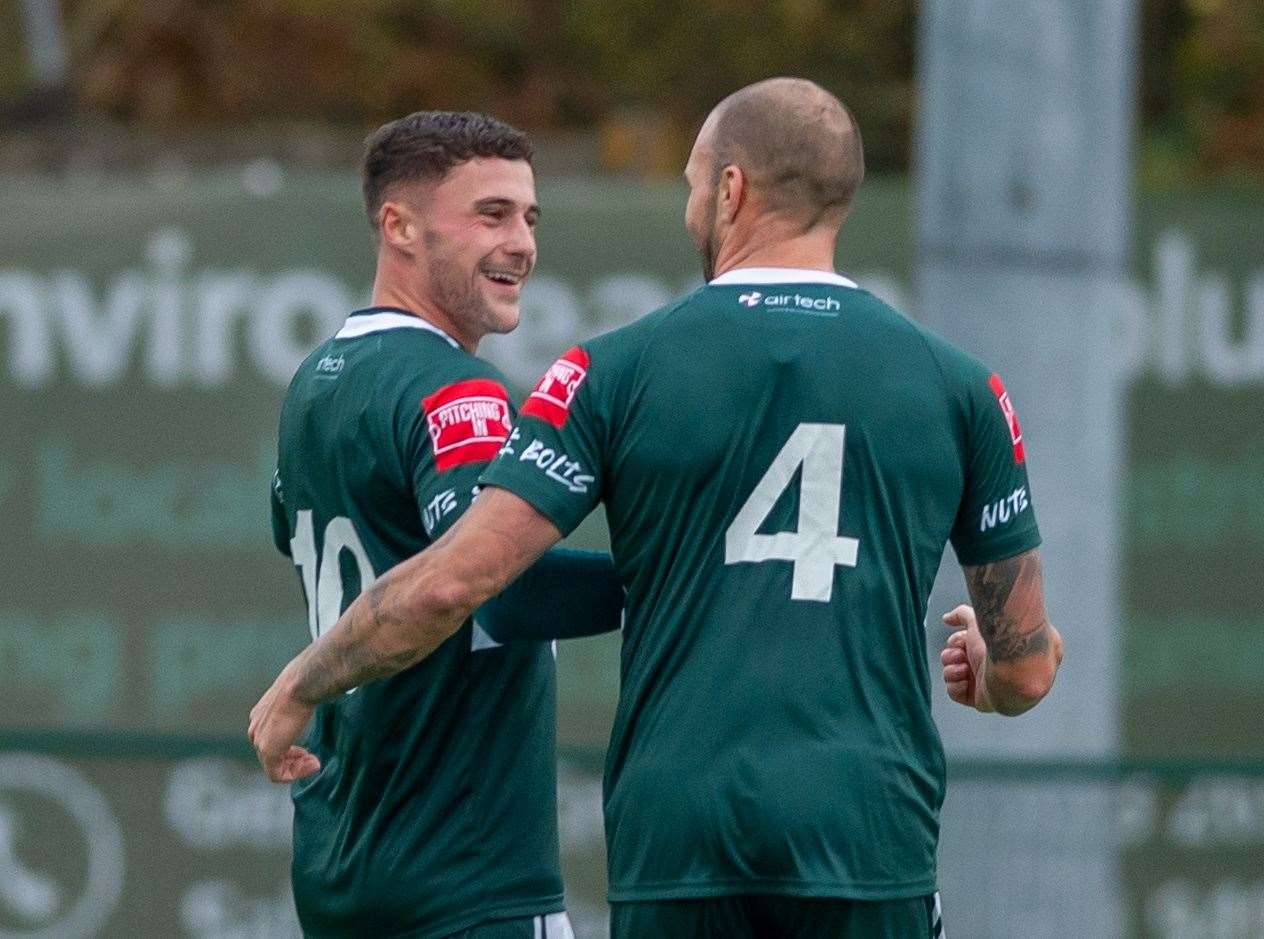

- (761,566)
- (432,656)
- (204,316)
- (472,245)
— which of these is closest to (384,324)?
(472,245)

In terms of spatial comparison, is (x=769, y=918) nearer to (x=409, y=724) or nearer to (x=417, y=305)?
(x=409, y=724)

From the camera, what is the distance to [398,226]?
4.35 m

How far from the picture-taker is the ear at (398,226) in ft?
14.2

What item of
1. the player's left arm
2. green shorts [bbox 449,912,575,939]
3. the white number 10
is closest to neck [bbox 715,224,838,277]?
the player's left arm

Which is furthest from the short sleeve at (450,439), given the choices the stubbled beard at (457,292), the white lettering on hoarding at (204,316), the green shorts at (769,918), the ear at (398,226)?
the white lettering on hoarding at (204,316)

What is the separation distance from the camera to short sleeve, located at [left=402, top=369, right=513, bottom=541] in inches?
151

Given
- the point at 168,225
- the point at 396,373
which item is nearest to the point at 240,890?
the point at 168,225

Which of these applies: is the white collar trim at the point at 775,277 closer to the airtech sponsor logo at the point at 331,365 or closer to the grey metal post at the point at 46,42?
the airtech sponsor logo at the point at 331,365

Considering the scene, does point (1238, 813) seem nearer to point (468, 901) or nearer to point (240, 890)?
point (240, 890)

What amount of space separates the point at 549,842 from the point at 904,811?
83cm

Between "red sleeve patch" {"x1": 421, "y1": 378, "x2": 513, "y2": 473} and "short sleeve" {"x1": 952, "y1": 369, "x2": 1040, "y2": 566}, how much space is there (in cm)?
82

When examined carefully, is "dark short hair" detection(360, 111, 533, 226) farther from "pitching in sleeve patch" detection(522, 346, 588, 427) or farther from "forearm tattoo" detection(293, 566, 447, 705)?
"forearm tattoo" detection(293, 566, 447, 705)

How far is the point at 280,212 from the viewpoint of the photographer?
27.6 ft

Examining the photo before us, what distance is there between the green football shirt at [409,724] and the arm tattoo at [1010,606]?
84 centimetres
